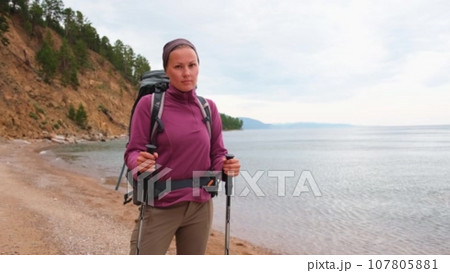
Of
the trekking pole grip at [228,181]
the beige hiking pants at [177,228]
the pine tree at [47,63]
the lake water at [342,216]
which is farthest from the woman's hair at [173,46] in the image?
the pine tree at [47,63]

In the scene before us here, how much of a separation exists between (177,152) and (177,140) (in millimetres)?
92

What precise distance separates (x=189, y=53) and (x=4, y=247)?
5.87 metres

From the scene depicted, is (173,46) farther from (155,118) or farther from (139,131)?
(139,131)

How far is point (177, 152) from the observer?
8.30 feet

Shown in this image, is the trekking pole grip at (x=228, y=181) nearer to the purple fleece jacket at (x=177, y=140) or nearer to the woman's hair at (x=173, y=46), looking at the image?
the purple fleece jacket at (x=177, y=140)

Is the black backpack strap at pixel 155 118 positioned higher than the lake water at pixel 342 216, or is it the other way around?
the black backpack strap at pixel 155 118

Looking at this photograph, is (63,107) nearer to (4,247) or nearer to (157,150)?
(4,247)

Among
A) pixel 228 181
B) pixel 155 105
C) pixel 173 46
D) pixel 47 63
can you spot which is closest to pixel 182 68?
pixel 173 46

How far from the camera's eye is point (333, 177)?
25.9m

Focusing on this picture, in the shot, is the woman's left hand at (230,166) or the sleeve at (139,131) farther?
the woman's left hand at (230,166)

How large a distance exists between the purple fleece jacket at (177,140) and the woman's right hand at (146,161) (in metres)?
0.07

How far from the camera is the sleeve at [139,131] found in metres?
2.50

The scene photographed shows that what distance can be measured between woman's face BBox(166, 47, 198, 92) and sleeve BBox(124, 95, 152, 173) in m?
0.26
